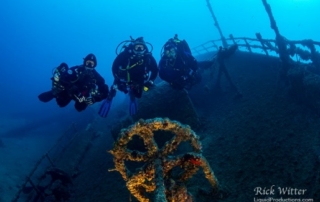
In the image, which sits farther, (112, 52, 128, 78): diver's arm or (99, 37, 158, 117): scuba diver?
(112, 52, 128, 78): diver's arm

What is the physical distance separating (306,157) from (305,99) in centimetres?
234

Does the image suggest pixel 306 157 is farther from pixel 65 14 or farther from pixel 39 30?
pixel 65 14

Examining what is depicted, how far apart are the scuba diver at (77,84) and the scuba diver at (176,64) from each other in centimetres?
210

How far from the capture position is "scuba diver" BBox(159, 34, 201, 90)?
24.1ft

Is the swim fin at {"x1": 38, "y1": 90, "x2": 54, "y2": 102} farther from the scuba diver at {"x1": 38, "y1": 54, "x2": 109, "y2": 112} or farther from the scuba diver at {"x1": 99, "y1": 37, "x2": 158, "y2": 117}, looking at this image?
the scuba diver at {"x1": 99, "y1": 37, "x2": 158, "y2": 117}

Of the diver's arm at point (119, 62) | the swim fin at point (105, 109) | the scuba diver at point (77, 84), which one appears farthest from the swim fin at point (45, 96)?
the diver's arm at point (119, 62)

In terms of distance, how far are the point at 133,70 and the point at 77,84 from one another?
1559 millimetres

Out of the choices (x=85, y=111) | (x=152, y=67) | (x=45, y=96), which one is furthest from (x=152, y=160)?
(x=85, y=111)

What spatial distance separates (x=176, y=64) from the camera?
294 inches

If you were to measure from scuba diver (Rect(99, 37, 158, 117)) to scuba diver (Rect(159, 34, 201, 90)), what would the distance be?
46cm

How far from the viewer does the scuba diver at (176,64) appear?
735 cm

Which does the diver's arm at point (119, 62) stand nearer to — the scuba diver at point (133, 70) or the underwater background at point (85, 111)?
the scuba diver at point (133, 70)

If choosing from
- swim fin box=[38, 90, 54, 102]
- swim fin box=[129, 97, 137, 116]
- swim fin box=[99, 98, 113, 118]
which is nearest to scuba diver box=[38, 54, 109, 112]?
swim fin box=[38, 90, 54, 102]

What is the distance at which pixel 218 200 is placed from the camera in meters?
4.62
